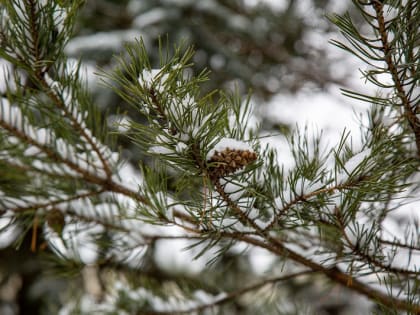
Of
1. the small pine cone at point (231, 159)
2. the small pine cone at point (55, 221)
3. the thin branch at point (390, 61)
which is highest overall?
the thin branch at point (390, 61)

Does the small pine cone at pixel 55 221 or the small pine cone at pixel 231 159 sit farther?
the small pine cone at pixel 55 221

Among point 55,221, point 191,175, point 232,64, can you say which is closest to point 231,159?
point 191,175

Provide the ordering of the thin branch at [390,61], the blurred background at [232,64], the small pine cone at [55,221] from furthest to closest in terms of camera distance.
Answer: the blurred background at [232,64], the small pine cone at [55,221], the thin branch at [390,61]

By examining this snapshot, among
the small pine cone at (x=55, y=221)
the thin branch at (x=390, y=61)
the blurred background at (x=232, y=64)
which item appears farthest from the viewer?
the blurred background at (x=232, y=64)

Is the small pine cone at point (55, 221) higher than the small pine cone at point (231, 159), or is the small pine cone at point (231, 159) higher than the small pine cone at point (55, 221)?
the small pine cone at point (231, 159)

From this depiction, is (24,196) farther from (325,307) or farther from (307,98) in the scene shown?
(307,98)

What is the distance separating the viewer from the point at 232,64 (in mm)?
2723

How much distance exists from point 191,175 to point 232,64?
7.33 feet

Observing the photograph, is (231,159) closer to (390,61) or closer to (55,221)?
(390,61)

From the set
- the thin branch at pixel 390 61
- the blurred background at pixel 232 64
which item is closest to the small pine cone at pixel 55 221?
the thin branch at pixel 390 61

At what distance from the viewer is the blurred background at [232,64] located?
2.54 meters

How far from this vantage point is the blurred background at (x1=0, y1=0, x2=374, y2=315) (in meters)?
2.54

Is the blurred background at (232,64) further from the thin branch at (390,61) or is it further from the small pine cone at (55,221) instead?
the thin branch at (390,61)

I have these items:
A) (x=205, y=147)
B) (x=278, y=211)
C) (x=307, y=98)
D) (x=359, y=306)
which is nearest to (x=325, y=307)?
(x=359, y=306)
